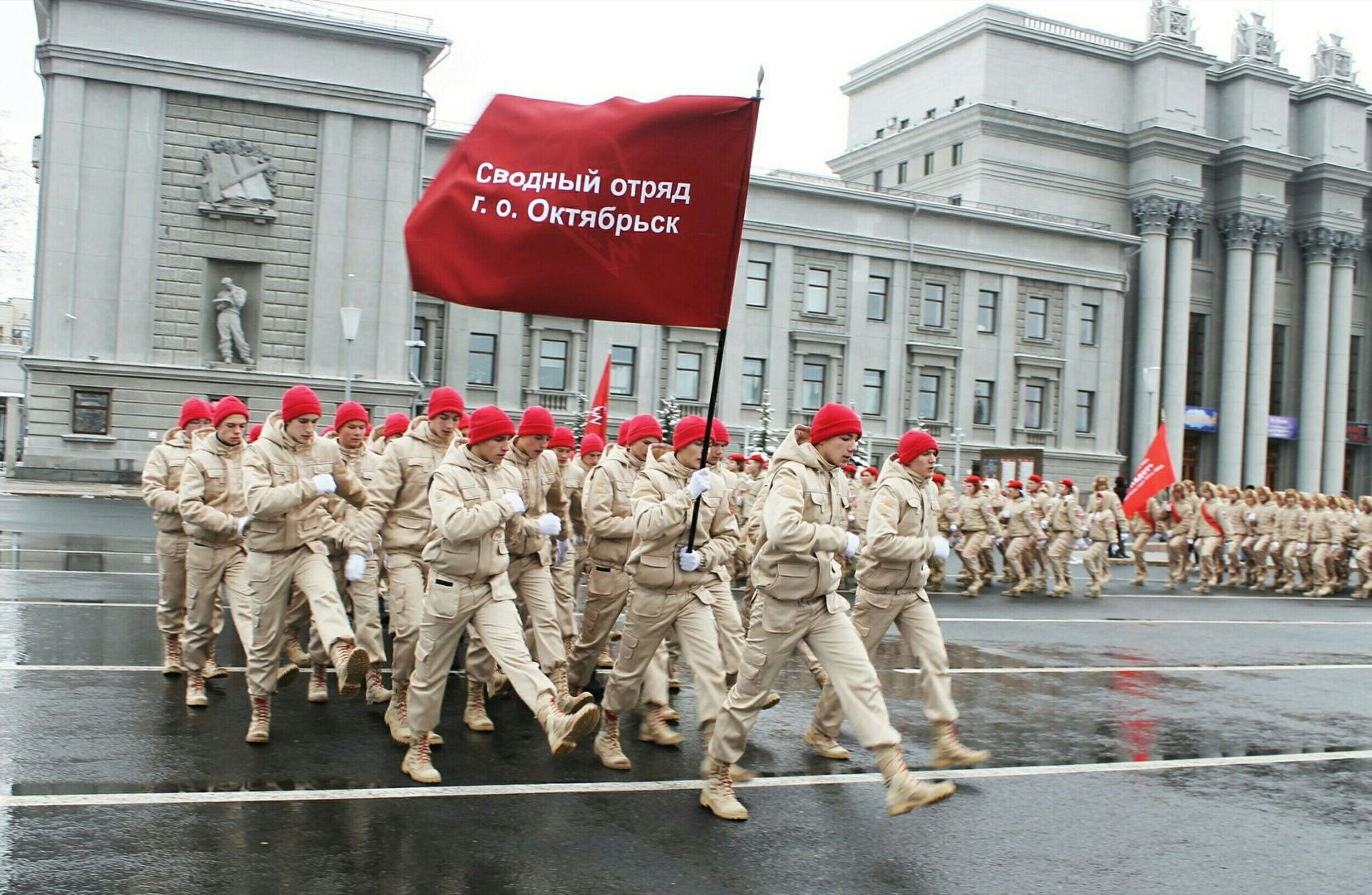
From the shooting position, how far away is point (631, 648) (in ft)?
23.9

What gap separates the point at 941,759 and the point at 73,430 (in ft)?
125

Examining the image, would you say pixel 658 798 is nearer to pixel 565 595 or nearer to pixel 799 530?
pixel 799 530

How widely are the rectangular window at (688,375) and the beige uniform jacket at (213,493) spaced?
1597 inches

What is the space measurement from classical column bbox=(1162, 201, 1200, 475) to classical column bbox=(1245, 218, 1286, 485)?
5.67 meters

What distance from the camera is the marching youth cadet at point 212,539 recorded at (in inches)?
335

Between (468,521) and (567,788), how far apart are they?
1603 millimetres

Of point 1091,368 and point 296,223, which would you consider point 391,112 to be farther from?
point 1091,368

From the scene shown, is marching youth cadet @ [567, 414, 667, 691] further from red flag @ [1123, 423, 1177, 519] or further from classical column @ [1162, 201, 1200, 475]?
classical column @ [1162, 201, 1200, 475]

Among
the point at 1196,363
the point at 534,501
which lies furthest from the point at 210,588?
the point at 1196,363

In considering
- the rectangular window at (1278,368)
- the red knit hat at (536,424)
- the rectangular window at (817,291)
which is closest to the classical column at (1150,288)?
the rectangular window at (1278,368)

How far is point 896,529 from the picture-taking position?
7.77 metres

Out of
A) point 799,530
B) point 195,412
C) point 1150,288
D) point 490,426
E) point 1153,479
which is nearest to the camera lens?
point 799,530

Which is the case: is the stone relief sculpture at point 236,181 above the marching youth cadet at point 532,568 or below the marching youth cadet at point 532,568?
above

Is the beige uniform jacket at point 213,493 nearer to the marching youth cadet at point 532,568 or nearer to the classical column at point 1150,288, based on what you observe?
the marching youth cadet at point 532,568
